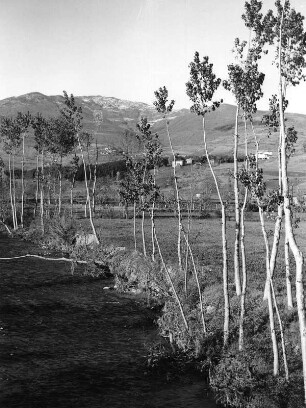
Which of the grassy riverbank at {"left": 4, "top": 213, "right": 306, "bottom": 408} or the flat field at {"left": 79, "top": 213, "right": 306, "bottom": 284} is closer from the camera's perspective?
the grassy riverbank at {"left": 4, "top": 213, "right": 306, "bottom": 408}

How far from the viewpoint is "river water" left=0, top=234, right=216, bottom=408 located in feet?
67.7

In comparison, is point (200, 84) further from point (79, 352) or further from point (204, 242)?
point (204, 242)

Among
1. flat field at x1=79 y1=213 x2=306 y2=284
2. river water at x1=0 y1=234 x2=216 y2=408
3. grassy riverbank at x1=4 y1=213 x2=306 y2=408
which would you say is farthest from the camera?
flat field at x1=79 y1=213 x2=306 y2=284

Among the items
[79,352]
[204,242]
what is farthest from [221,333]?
[204,242]

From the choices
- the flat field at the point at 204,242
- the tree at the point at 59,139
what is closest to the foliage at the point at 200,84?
the flat field at the point at 204,242

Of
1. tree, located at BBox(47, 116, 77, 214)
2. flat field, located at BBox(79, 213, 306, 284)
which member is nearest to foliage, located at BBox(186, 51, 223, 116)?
flat field, located at BBox(79, 213, 306, 284)

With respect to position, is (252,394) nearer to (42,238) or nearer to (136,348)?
(136,348)

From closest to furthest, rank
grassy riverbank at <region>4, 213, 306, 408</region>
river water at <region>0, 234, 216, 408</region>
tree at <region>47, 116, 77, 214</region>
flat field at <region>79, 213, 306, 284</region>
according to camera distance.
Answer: grassy riverbank at <region>4, 213, 306, 408</region>, river water at <region>0, 234, 216, 408</region>, flat field at <region>79, 213, 306, 284</region>, tree at <region>47, 116, 77, 214</region>

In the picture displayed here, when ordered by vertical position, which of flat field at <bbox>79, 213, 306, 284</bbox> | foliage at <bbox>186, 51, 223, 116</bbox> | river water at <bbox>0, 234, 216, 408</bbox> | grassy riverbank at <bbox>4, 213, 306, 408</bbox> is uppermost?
foliage at <bbox>186, 51, 223, 116</bbox>

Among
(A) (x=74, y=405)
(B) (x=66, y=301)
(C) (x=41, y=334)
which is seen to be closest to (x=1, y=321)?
(C) (x=41, y=334)

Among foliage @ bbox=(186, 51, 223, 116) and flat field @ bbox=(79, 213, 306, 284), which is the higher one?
foliage @ bbox=(186, 51, 223, 116)

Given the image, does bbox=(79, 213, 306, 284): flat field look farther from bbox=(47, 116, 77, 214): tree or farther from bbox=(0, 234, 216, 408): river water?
bbox=(47, 116, 77, 214): tree

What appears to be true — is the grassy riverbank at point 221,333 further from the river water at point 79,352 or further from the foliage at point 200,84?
the foliage at point 200,84

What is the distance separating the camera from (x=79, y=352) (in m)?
25.9
